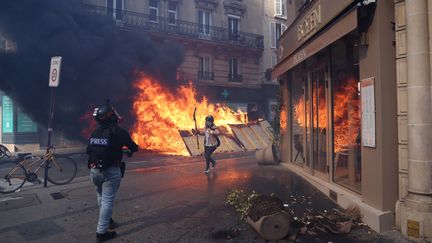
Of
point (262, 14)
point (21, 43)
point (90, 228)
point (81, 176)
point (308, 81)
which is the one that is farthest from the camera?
point (262, 14)

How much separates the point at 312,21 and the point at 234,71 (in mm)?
21571

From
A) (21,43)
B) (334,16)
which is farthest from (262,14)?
(334,16)

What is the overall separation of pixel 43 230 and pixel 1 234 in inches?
22.3

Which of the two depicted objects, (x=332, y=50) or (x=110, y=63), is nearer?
(x=332, y=50)

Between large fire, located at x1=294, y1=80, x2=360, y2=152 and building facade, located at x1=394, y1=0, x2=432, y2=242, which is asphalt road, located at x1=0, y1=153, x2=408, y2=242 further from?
large fire, located at x1=294, y1=80, x2=360, y2=152

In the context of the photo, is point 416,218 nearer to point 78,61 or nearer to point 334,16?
point 334,16

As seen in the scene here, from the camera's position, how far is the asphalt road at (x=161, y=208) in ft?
15.6

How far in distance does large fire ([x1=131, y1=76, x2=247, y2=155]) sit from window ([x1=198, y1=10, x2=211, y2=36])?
342 inches

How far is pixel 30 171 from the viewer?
8352mm

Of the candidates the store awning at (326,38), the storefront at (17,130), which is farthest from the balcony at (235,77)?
the store awning at (326,38)

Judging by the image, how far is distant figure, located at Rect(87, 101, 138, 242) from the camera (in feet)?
15.4

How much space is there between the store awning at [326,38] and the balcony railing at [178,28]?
50.2 ft

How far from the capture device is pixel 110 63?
16859 millimetres

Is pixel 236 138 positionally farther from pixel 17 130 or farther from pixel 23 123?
pixel 17 130
